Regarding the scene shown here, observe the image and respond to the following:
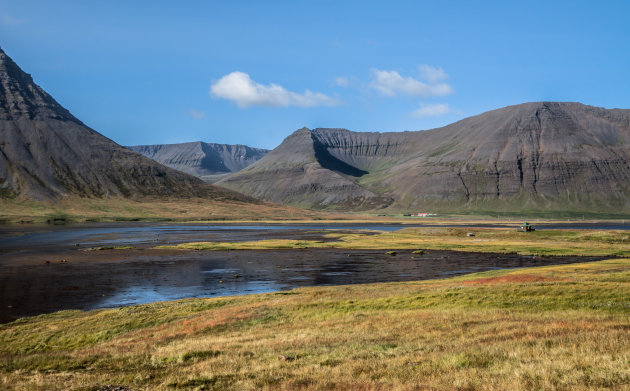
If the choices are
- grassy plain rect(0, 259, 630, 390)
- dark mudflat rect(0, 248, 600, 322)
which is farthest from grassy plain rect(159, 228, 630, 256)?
grassy plain rect(0, 259, 630, 390)

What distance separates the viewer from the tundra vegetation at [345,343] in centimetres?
1427

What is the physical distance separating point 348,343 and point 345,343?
5.3 inches

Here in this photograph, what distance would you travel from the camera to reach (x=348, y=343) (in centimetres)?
2031

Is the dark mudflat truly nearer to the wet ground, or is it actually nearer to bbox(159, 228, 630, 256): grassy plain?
the wet ground

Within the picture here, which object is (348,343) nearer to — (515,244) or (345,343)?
(345,343)

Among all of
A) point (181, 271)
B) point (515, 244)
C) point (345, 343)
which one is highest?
point (345, 343)

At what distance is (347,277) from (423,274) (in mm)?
9761

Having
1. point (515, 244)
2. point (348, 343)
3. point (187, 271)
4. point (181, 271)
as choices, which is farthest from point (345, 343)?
point (515, 244)

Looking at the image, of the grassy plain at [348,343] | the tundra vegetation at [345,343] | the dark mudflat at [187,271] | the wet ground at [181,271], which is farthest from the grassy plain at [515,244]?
the grassy plain at [348,343]

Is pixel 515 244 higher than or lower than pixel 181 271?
higher

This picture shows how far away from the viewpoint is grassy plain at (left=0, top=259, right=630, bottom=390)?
14227 mm

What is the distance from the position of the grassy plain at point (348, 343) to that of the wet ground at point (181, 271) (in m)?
11.3

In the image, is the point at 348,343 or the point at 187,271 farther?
the point at 187,271

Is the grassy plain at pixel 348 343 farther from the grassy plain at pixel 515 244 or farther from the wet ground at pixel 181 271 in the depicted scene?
the grassy plain at pixel 515 244
